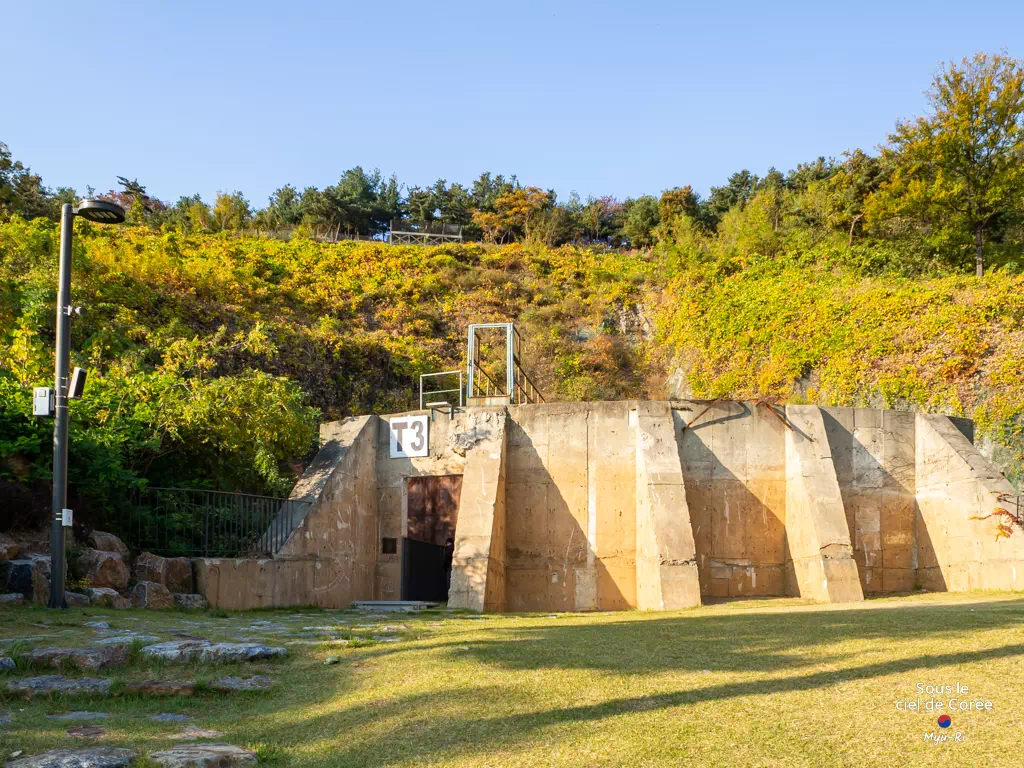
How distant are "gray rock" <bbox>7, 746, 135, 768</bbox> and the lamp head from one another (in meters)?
7.24

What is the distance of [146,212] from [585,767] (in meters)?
46.3

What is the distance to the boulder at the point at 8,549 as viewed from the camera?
413 inches

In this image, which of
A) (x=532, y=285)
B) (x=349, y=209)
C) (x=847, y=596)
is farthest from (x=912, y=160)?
(x=349, y=209)

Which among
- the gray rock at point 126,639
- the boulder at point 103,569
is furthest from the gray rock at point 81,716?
the boulder at point 103,569

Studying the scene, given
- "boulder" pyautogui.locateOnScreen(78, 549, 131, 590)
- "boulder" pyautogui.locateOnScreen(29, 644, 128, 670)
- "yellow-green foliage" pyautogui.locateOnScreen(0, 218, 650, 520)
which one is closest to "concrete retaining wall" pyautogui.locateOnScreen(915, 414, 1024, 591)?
"yellow-green foliage" pyautogui.locateOnScreen(0, 218, 650, 520)

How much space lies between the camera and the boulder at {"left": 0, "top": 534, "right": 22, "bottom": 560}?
1049 cm

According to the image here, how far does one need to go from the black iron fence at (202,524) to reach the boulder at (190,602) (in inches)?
55.5

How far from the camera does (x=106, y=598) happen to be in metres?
10.8

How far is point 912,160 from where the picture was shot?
27.6 metres

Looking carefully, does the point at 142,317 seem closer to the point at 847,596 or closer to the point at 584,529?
the point at 584,529

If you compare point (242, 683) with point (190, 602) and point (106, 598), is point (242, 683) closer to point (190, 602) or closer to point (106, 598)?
point (106, 598)

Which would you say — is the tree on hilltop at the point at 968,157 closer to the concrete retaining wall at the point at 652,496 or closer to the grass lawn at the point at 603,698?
the concrete retaining wall at the point at 652,496

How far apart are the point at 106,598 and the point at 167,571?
1502 mm

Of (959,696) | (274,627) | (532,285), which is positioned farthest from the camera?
(532,285)
